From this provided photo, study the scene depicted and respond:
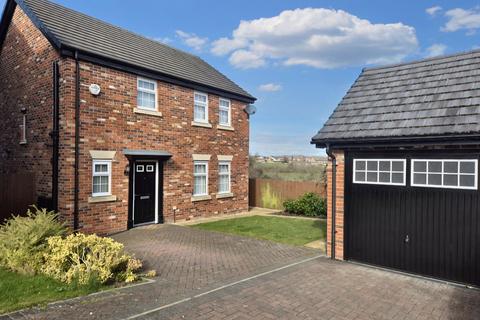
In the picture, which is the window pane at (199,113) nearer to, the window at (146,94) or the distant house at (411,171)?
the window at (146,94)

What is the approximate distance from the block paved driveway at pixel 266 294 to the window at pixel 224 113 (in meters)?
8.71

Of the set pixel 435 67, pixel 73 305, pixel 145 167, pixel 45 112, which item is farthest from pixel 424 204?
pixel 45 112

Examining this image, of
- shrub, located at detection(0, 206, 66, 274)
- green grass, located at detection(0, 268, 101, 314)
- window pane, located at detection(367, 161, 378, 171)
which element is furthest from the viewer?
window pane, located at detection(367, 161, 378, 171)

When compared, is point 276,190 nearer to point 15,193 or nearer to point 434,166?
point 15,193

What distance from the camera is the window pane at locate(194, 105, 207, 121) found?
1553 cm

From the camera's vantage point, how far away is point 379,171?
8195 mm

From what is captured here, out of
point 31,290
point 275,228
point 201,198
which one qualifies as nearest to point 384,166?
point 275,228

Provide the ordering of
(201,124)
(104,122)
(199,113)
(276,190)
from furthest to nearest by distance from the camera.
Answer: (276,190)
(199,113)
(201,124)
(104,122)

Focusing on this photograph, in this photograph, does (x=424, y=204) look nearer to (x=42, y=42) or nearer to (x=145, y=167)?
(x=145, y=167)

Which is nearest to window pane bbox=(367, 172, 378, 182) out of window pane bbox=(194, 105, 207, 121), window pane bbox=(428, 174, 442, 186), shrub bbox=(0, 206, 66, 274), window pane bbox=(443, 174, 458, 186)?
window pane bbox=(428, 174, 442, 186)

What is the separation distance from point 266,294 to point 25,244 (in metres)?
A: 4.78

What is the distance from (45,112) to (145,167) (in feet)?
12.1

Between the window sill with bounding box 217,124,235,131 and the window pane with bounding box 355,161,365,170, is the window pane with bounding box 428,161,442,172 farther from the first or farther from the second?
the window sill with bounding box 217,124,235,131

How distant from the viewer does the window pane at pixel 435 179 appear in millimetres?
7340
